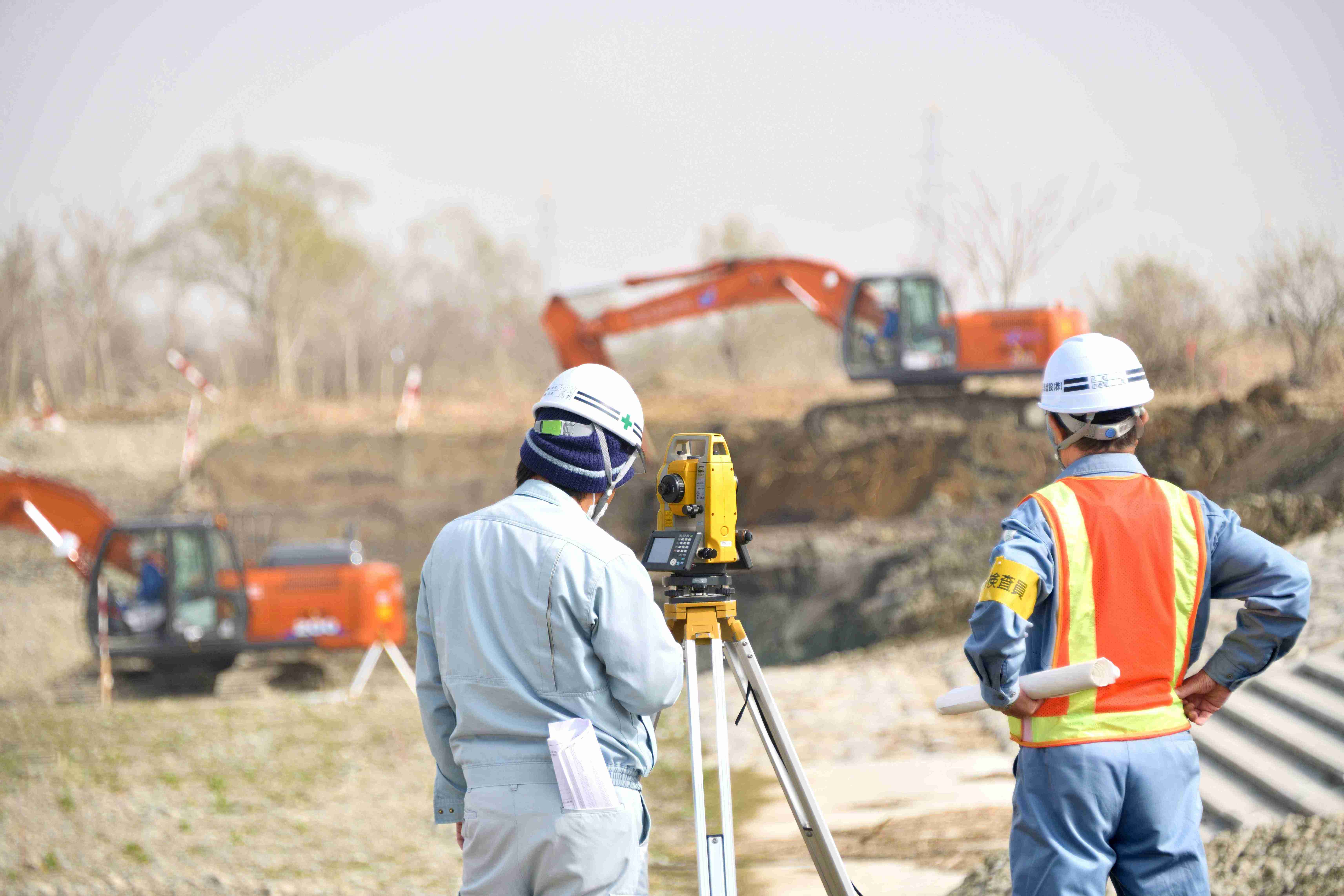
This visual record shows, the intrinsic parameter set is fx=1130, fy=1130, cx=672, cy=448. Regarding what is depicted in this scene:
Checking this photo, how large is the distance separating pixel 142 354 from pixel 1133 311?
29.6m

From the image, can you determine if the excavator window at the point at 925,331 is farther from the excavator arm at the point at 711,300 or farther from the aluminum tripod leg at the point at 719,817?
the aluminum tripod leg at the point at 719,817

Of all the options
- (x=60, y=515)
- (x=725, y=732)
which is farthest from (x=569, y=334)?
(x=725, y=732)

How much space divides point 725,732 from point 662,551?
42 centimetres

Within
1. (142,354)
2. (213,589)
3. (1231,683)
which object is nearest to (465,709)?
(1231,683)

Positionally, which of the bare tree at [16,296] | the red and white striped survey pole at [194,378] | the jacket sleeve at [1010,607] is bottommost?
the jacket sleeve at [1010,607]

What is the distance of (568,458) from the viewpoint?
206 cm

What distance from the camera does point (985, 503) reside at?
47.9 ft

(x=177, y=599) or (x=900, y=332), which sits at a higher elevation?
(x=900, y=332)

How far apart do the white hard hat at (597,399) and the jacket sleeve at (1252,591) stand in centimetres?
112

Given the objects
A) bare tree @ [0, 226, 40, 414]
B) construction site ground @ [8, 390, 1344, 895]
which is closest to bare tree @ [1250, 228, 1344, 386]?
construction site ground @ [8, 390, 1344, 895]

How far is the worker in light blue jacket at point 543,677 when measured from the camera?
190cm

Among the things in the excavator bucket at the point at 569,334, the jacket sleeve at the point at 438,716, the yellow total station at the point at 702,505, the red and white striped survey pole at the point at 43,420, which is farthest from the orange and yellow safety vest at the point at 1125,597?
the red and white striped survey pole at the point at 43,420

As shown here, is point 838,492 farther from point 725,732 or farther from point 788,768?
point 725,732

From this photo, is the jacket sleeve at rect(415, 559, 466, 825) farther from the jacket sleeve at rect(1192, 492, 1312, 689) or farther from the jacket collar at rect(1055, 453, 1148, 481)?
the jacket sleeve at rect(1192, 492, 1312, 689)
